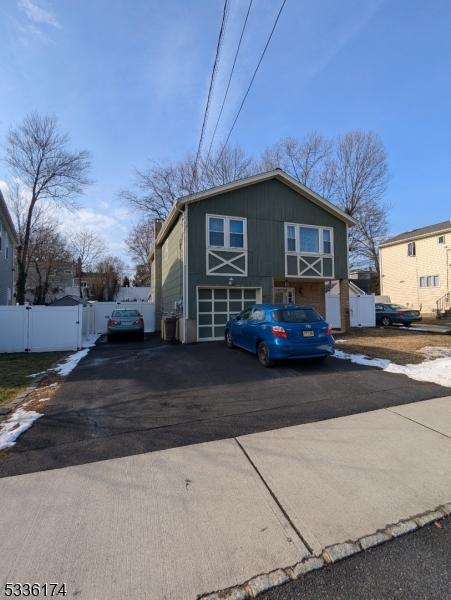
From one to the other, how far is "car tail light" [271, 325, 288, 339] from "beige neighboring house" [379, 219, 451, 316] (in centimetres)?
2330

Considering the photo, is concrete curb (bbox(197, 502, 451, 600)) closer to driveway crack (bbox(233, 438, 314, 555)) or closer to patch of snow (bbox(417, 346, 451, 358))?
driveway crack (bbox(233, 438, 314, 555))

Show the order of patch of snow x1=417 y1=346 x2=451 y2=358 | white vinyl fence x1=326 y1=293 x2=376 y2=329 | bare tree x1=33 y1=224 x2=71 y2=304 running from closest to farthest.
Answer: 1. patch of snow x1=417 y1=346 x2=451 y2=358
2. white vinyl fence x1=326 y1=293 x2=376 y2=329
3. bare tree x1=33 y1=224 x2=71 y2=304

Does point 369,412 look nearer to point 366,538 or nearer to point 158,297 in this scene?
point 366,538

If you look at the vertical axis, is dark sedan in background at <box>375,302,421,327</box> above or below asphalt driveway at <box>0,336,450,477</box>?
above

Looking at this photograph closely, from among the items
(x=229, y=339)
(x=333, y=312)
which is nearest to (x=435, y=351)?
(x=229, y=339)

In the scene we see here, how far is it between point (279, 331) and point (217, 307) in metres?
6.74

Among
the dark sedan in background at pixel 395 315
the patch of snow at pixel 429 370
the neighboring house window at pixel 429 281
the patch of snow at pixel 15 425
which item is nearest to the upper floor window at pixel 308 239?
the dark sedan in background at pixel 395 315

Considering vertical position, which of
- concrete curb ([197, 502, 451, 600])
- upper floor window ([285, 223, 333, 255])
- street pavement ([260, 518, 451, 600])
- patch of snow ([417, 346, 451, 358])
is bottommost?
street pavement ([260, 518, 451, 600])

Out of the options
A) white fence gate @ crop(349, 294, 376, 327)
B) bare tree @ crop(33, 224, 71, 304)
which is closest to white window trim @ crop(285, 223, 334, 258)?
white fence gate @ crop(349, 294, 376, 327)

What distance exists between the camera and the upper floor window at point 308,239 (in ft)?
50.1

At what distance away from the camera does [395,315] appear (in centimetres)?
2017

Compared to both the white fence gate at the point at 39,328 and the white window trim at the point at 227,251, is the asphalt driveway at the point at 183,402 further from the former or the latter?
the white window trim at the point at 227,251

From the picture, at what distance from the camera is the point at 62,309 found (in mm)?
11305

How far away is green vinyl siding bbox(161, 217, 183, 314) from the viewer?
14883mm
